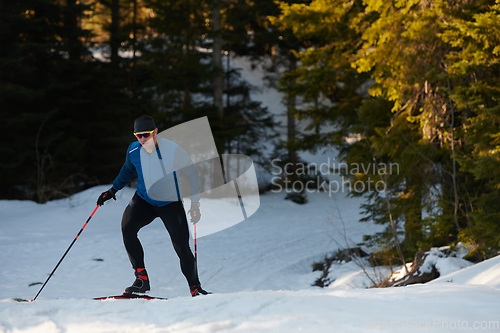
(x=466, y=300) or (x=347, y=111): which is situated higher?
(x=347, y=111)

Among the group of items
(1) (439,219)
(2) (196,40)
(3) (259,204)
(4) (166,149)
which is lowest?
(3) (259,204)

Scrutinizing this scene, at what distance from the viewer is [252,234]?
11.4m

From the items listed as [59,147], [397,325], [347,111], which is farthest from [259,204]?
[397,325]

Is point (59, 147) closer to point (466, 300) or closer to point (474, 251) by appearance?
point (474, 251)

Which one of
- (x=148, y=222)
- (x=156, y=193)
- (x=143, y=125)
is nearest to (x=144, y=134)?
(x=143, y=125)

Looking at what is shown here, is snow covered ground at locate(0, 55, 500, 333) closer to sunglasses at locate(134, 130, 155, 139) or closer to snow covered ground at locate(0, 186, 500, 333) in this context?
snow covered ground at locate(0, 186, 500, 333)

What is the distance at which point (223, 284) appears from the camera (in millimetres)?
7293

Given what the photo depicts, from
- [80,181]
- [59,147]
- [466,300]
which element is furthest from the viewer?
[80,181]

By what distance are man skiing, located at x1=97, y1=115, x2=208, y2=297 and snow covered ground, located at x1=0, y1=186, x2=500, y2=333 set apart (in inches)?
24.9

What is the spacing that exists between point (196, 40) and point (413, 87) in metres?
10.6

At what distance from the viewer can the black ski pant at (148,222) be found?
3.88 m

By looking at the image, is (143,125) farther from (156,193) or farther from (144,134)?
(156,193)

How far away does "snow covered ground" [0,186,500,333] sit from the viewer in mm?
2570

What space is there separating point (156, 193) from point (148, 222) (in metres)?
0.33
